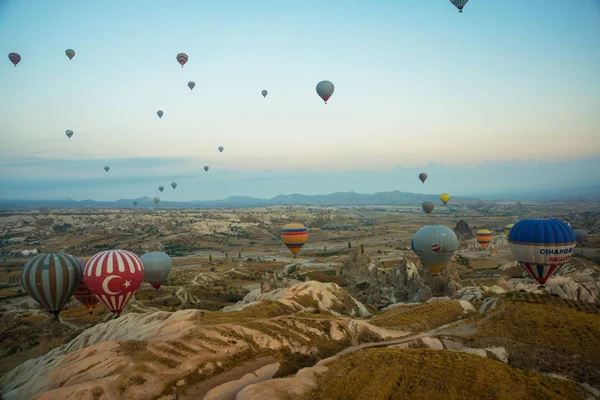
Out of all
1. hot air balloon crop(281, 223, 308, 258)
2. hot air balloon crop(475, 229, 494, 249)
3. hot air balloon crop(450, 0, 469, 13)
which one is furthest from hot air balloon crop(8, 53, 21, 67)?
hot air balloon crop(475, 229, 494, 249)

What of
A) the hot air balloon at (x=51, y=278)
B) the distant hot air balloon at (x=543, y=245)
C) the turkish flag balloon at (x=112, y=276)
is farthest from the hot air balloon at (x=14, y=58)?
the distant hot air balloon at (x=543, y=245)

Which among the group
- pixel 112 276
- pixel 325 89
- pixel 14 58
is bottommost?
pixel 112 276

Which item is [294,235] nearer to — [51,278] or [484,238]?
[51,278]

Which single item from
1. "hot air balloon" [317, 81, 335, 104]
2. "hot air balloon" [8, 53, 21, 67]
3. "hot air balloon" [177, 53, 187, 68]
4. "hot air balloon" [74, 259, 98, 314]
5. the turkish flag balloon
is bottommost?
"hot air balloon" [74, 259, 98, 314]

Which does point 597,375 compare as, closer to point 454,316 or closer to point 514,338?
point 514,338

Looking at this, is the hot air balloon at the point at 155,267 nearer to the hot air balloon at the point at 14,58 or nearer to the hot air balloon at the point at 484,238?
the hot air balloon at the point at 14,58

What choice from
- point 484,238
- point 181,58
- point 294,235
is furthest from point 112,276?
point 484,238

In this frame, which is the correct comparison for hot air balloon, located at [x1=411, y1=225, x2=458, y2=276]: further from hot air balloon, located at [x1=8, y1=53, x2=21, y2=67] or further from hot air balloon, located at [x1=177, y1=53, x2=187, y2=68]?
hot air balloon, located at [x1=8, y1=53, x2=21, y2=67]
